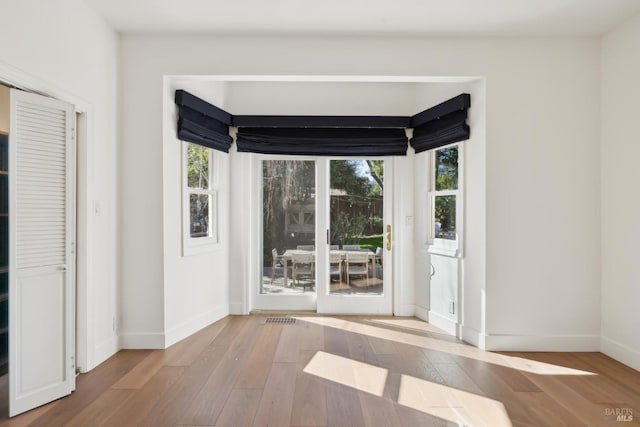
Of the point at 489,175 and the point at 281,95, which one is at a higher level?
the point at 281,95

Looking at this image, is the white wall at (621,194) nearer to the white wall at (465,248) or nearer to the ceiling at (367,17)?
the ceiling at (367,17)

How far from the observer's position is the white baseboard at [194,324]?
367 cm

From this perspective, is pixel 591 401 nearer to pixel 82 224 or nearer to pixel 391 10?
pixel 391 10

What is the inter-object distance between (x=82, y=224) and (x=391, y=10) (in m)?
3.07

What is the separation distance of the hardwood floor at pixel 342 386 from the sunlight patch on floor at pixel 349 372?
0.05 ft

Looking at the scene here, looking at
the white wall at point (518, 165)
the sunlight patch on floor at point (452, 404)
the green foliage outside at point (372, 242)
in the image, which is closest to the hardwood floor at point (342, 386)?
the sunlight patch on floor at point (452, 404)

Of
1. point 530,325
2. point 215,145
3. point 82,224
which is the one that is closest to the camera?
point 82,224

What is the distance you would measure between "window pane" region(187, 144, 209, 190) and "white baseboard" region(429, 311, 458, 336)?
10.0 ft

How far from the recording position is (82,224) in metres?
3.06

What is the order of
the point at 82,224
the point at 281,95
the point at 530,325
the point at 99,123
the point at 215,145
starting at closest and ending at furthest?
the point at 82,224 < the point at 99,123 < the point at 530,325 < the point at 215,145 < the point at 281,95

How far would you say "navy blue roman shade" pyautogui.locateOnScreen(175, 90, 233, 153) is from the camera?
12.5 ft

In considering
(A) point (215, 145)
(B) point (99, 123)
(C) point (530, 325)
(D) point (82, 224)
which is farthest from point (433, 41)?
(D) point (82, 224)

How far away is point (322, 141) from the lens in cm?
466

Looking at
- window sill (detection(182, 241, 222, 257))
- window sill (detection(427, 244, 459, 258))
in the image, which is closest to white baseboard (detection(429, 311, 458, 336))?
window sill (detection(427, 244, 459, 258))
